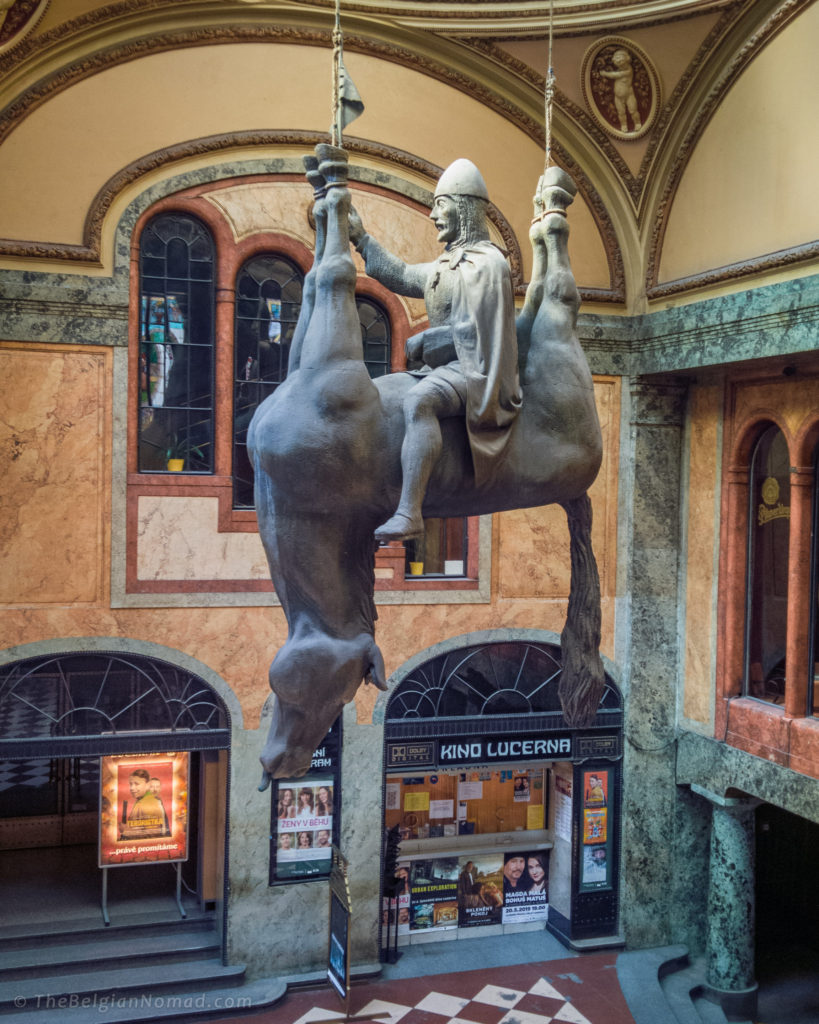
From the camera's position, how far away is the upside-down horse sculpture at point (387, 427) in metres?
3.41

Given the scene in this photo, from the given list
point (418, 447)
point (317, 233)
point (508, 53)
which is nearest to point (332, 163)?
point (317, 233)

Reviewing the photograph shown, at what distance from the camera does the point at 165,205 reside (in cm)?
1003

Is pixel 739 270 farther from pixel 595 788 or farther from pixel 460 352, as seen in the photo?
pixel 460 352

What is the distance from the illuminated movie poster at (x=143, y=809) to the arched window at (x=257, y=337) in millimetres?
2999

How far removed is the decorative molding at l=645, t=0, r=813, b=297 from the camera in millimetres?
9312

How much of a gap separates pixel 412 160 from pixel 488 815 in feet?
23.9

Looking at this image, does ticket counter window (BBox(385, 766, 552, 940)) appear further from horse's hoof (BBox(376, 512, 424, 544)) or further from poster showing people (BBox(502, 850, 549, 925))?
horse's hoof (BBox(376, 512, 424, 544))

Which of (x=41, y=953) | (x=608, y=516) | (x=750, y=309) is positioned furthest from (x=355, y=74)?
(x=41, y=953)

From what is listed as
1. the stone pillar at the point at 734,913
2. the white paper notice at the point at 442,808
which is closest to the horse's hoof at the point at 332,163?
the stone pillar at the point at 734,913

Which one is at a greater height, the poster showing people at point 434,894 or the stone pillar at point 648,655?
the stone pillar at point 648,655

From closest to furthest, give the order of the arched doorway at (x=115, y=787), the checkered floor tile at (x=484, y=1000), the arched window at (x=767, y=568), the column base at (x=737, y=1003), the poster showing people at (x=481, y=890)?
the arched doorway at (x=115, y=787) → the checkered floor tile at (x=484, y=1000) → the arched window at (x=767, y=568) → the column base at (x=737, y=1003) → the poster showing people at (x=481, y=890)

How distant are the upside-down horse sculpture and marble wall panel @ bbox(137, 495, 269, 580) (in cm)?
650

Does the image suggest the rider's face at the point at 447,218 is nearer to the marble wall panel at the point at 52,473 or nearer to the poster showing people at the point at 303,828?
the marble wall panel at the point at 52,473

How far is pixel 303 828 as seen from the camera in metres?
10.4
